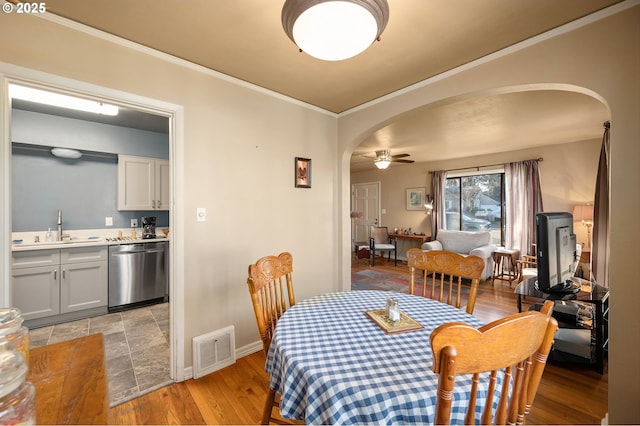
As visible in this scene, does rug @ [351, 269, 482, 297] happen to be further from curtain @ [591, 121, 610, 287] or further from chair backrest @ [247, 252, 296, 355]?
chair backrest @ [247, 252, 296, 355]

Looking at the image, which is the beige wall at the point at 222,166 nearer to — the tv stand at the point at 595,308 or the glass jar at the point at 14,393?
the glass jar at the point at 14,393

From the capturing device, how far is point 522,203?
5.04 metres

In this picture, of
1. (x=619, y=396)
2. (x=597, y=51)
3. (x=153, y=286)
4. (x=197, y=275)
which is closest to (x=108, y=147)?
(x=153, y=286)

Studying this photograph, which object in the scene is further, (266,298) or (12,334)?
(266,298)

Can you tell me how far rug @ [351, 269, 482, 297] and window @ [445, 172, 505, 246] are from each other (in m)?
1.93

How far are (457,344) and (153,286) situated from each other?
3.99 metres

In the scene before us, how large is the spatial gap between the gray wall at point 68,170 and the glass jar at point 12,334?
353 cm

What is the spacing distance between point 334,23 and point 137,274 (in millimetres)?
3736

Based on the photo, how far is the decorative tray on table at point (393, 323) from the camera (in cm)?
120

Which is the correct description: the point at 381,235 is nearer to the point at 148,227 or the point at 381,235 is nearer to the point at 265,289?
the point at 148,227

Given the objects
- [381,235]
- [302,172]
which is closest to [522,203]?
[381,235]

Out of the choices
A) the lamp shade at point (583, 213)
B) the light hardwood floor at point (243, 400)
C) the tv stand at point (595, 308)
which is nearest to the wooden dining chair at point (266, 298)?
the light hardwood floor at point (243, 400)

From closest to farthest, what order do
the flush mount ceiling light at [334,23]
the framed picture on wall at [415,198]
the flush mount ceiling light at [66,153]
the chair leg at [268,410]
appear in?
1. the flush mount ceiling light at [334,23]
2. the chair leg at [268,410]
3. the flush mount ceiling light at [66,153]
4. the framed picture on wall at [415,198]

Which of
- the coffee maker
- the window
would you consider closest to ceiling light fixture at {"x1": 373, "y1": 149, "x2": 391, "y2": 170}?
the window
